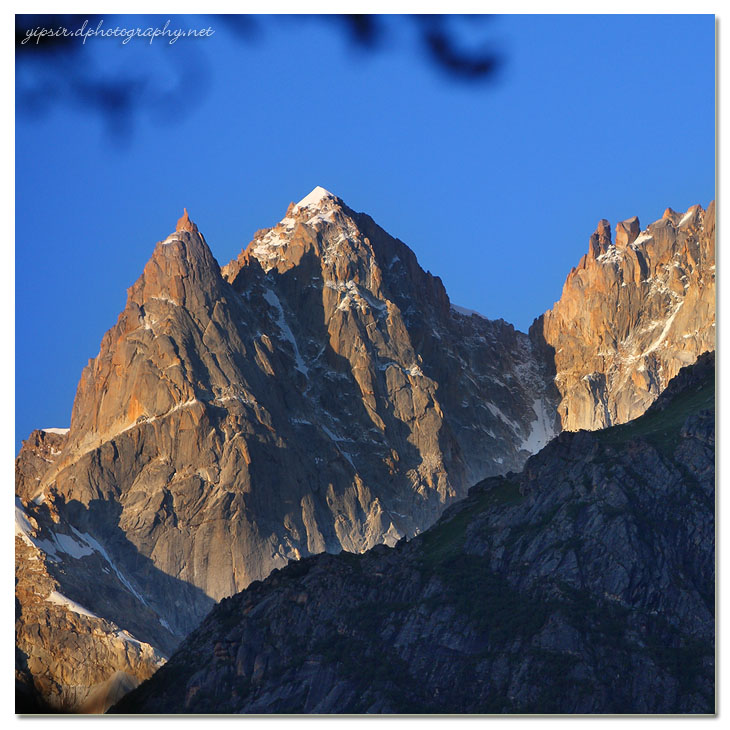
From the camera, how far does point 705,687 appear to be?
10381 cm

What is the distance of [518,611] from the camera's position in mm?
126875

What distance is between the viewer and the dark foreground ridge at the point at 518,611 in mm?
112812

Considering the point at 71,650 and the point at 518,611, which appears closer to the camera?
the point at 518,611

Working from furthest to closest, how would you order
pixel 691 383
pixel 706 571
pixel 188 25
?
pixel 691 383 → pixel 706 571 → pixel 188 25

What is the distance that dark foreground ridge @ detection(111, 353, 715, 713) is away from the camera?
113m

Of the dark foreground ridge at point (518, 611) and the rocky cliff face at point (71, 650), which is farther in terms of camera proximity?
the rocky cliff face at point (71, 650)

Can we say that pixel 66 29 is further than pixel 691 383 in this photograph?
No

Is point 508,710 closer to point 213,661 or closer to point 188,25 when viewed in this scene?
point 213,661

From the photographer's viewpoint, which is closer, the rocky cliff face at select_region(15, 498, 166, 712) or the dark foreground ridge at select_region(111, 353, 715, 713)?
the dark foreground ridge at select_region(111, 353, 715, 713)

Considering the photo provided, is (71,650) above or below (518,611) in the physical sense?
above

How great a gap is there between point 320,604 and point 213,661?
34.9 feet
